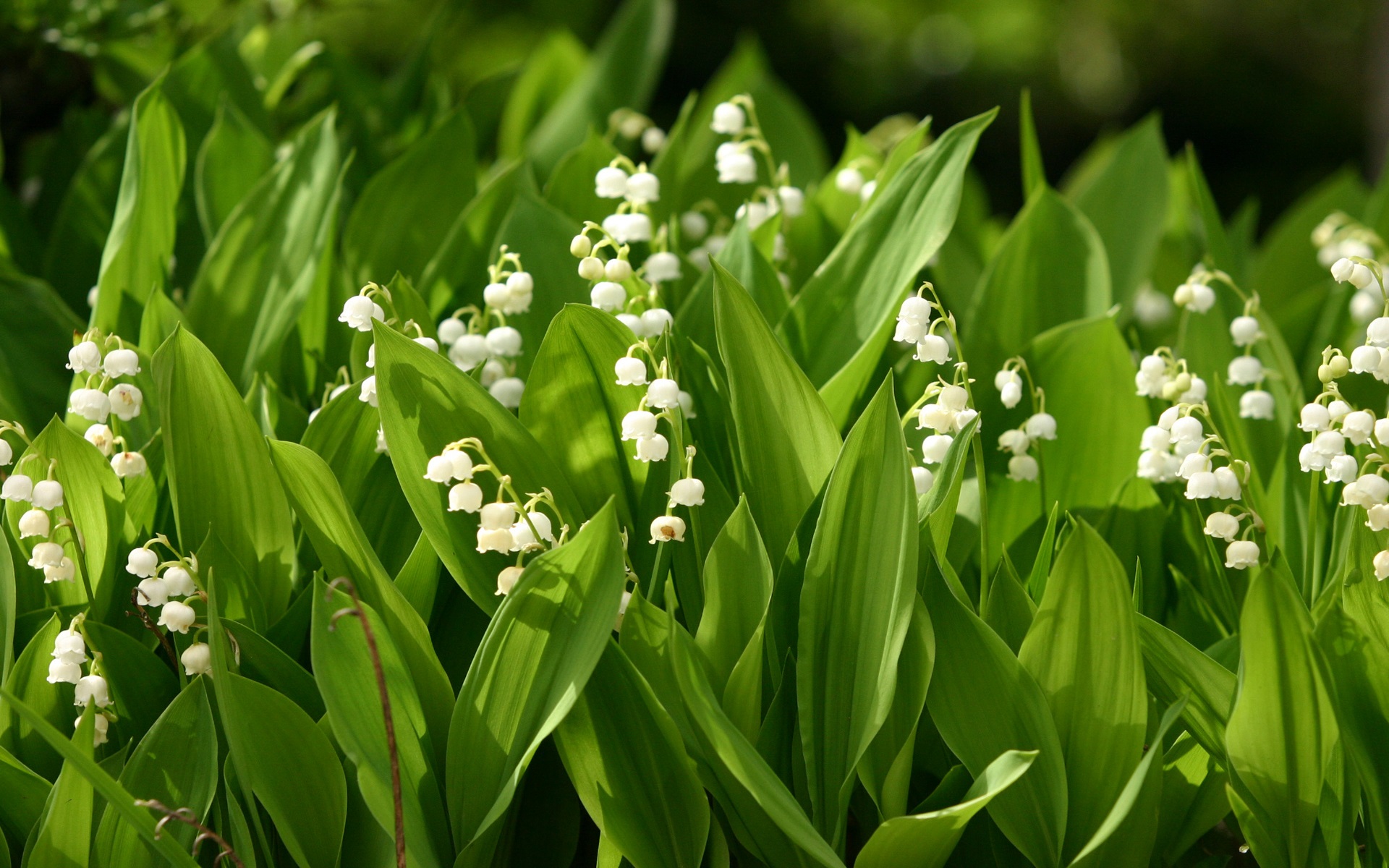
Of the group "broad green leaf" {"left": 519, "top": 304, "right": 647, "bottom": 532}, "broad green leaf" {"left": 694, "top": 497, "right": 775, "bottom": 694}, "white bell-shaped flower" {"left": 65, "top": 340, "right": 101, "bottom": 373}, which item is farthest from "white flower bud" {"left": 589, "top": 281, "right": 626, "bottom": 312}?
"white bell-shaped flower" {"left": 65, "top": 340, "right": 101, "bottom": 373}

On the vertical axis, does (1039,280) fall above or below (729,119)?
below

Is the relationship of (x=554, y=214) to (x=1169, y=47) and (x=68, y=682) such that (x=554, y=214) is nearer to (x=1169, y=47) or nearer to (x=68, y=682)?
(x=68, y=682)

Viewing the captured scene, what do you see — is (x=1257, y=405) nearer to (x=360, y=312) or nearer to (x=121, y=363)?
(x=360, y=312)

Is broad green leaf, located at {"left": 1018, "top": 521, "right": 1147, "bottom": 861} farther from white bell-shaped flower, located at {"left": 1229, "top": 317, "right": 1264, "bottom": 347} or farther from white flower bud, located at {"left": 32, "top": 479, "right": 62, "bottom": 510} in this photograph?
white flower bud, located at {"left": 32, "top": 479, "right": 62, "bottom": 510}

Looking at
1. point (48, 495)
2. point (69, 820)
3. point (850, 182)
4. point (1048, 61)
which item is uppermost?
point (850, 182)

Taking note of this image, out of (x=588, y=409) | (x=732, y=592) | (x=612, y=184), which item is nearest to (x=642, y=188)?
(x=612, y=184)

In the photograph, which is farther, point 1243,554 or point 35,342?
point 35,342

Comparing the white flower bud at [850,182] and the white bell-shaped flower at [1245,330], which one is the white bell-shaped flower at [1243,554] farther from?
the white flower bud at [850,182]
